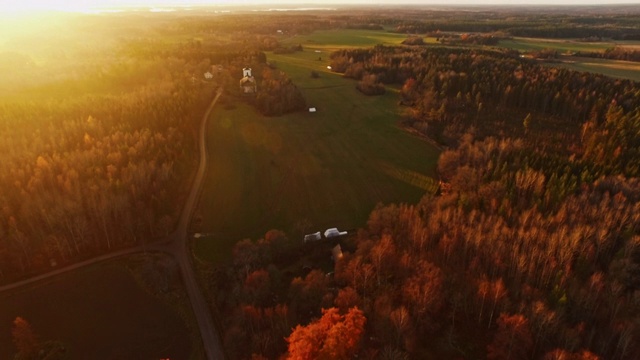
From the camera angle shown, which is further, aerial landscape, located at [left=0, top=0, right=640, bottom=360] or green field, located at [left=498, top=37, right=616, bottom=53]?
green field, located at [left=498, top=37, right=616, bottom=53]

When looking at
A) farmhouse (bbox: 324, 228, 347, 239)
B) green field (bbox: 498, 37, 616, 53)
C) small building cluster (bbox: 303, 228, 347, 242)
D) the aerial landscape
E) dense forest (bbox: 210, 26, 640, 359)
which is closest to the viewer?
dense forest (bbox: 210, 26, 640, 359)

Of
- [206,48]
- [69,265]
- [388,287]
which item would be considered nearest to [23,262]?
[69,265]

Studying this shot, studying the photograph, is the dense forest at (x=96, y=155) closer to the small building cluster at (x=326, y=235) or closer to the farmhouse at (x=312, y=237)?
the farmhouse at (x=312, y=237)

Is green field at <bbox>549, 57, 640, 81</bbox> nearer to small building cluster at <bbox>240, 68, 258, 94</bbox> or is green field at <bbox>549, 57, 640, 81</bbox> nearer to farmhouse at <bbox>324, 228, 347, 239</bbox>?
small building cluster at <bbox>240, 68, 258, 94</bbox>

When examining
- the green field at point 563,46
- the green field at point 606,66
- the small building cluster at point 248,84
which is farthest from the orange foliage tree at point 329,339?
the green field at point 563,46

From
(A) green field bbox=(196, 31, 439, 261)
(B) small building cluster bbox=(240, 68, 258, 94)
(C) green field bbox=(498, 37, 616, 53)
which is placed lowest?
(A) green field bbox=(196, 31, 439, 261)

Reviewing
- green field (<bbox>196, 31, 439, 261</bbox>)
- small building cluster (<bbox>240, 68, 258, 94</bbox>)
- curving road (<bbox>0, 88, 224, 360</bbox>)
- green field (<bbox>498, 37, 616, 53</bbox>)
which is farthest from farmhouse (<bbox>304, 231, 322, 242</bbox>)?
green field (<bbox>498, 37, 616, 53</bbox>)

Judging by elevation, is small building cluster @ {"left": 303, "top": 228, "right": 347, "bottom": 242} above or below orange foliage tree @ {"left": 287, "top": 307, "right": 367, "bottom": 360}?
below
